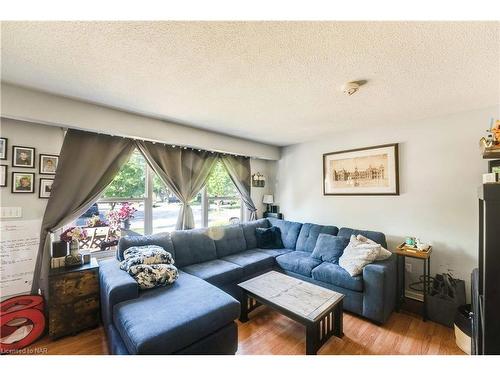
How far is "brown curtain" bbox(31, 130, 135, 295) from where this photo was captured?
2193mm

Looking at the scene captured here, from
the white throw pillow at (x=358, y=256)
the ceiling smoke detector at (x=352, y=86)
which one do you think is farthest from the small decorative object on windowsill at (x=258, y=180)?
the ceiling smoke detector at (x=352, y=86)

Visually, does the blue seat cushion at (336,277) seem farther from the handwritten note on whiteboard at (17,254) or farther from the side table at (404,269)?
the handwritten note on whiteboard at (17,254)

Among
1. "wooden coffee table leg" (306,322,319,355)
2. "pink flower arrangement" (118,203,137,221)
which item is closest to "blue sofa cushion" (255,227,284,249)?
"wooden coffee table leg" (306,322,319,355)

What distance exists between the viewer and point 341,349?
1874mm

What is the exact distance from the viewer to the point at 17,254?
2062 mm

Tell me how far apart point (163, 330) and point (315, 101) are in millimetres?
2380

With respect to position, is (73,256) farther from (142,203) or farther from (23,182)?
(142,203)

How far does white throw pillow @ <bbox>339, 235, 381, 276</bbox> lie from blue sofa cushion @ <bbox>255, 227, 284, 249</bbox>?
1127 mm

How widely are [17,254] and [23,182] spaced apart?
27.6 inches

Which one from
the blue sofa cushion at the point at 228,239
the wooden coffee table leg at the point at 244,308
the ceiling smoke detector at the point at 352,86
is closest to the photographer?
the ceiling smoke detector at the point at 352,86

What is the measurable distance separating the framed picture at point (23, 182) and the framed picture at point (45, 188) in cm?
6

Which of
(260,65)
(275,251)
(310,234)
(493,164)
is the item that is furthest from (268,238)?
(493,164)

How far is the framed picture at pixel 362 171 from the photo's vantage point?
296cm
